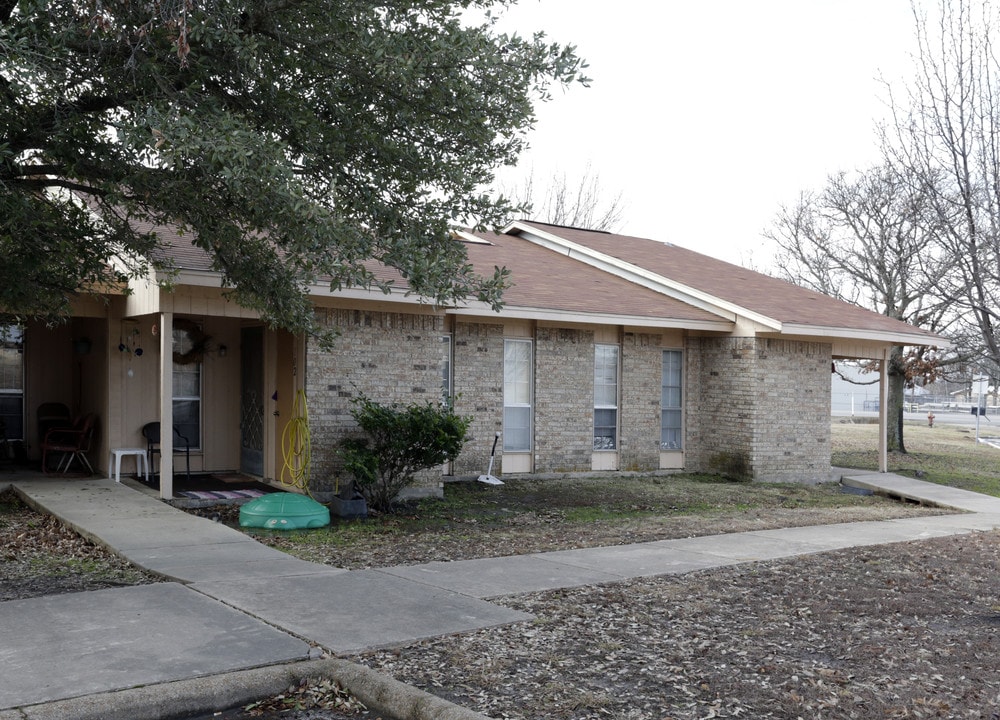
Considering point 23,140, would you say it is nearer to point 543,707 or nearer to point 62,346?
point 543,707

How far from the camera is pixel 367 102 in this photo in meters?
8.62

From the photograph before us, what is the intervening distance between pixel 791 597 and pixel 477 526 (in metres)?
4.28

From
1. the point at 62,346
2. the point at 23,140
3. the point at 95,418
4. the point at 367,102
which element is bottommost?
the point at 95,418

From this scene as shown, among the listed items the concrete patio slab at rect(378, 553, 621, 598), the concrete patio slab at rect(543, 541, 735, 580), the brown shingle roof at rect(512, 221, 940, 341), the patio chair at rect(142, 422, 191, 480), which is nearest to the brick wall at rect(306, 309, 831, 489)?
the brown shingle roof at rect(512, 221, 940, 341)

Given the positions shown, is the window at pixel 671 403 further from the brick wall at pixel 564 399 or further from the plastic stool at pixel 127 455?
the plastic stool at pixel 127 455

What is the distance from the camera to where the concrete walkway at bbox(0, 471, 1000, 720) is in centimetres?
514

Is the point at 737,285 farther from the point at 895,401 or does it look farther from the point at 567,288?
the point at 895,401

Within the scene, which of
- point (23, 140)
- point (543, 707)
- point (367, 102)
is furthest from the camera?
point (367, 102)

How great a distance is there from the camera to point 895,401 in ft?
78.8

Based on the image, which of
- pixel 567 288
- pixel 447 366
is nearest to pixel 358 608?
pixel 447 366

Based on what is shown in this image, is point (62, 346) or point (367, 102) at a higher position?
point (367, 102)

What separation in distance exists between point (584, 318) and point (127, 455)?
6.93m

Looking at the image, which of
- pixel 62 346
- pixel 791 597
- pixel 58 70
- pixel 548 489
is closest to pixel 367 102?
pixel 58 70

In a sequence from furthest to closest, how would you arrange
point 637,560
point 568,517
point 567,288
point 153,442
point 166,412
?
point 567,288 → point 153,442 → point 568,517 → point 166,412 → point 637,560
